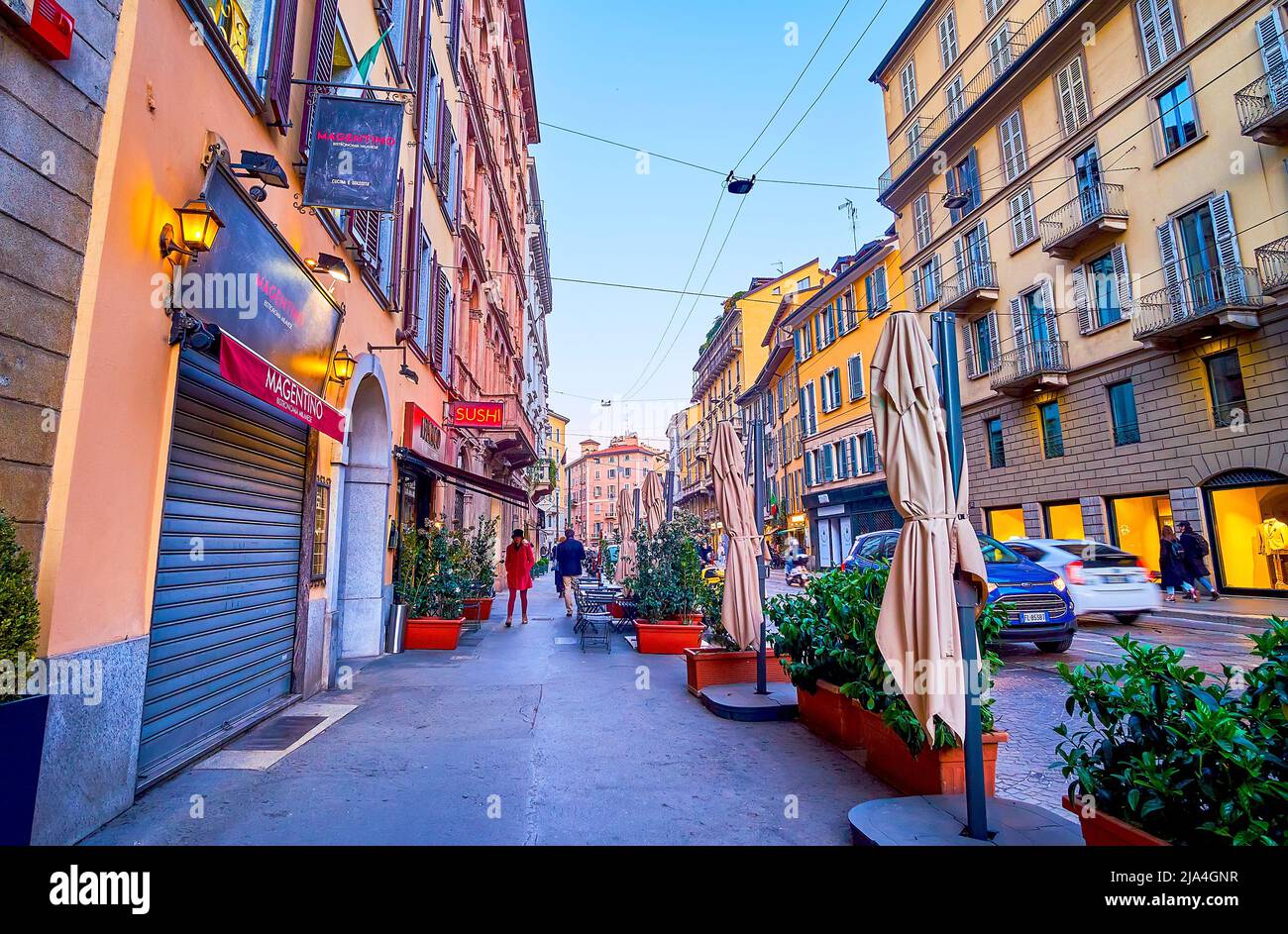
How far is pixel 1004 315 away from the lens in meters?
21.2

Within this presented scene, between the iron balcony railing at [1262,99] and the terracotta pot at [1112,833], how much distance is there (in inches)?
667

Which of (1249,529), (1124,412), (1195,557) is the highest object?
(1124,412)

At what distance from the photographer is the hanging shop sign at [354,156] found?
5.94m

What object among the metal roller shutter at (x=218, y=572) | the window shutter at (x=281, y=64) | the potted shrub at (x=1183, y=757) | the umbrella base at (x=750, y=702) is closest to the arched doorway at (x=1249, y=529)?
the umbrella base at (x=750, y=702)

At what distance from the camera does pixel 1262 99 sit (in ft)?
44.7

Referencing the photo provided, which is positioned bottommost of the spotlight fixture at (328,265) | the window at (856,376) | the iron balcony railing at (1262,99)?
the spotlight fixture at (328,265)

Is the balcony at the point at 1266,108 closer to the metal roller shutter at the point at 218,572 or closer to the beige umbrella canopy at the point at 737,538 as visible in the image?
the beige umbrella canopy at the point at 737,538

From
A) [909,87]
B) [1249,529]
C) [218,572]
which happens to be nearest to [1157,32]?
[909,87]

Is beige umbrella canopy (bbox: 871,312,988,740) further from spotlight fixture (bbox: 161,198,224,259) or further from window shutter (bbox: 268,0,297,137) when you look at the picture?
window shutter (bbox: 268,0,297,137)

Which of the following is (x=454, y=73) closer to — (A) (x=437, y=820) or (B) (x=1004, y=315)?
(A) (x=437, y=820)

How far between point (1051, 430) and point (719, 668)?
58.9ft

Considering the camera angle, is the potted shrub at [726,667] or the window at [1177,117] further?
the window at [1177,117]

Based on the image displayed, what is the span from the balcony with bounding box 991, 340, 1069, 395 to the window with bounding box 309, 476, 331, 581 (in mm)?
19284

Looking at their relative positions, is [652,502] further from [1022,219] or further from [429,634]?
[1022,219]
